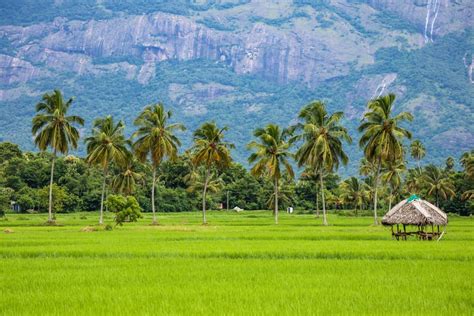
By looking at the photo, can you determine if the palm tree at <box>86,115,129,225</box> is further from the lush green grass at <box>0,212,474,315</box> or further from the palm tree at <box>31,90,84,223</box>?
the lush green grass at <box>0,212,474,315</box>

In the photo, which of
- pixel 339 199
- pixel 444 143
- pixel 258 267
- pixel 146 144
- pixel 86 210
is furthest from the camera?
pixel 444 143

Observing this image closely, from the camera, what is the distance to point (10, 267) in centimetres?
2058

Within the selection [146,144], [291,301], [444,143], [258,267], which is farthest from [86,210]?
[444,143]

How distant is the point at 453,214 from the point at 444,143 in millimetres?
105532

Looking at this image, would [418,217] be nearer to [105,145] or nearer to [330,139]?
[330,139]

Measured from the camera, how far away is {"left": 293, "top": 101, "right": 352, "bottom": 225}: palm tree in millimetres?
55438

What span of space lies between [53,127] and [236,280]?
4399 centimetres

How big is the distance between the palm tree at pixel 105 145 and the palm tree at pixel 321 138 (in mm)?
17829

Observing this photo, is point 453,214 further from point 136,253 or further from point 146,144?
point 136,253

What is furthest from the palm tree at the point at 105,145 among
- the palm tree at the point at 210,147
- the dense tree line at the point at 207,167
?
the palm tree at the point at 210,147

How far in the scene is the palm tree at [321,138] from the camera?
55.4 m

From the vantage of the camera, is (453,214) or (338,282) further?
(453,214)

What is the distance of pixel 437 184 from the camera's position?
89062 mm

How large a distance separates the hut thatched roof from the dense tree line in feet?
50.0
